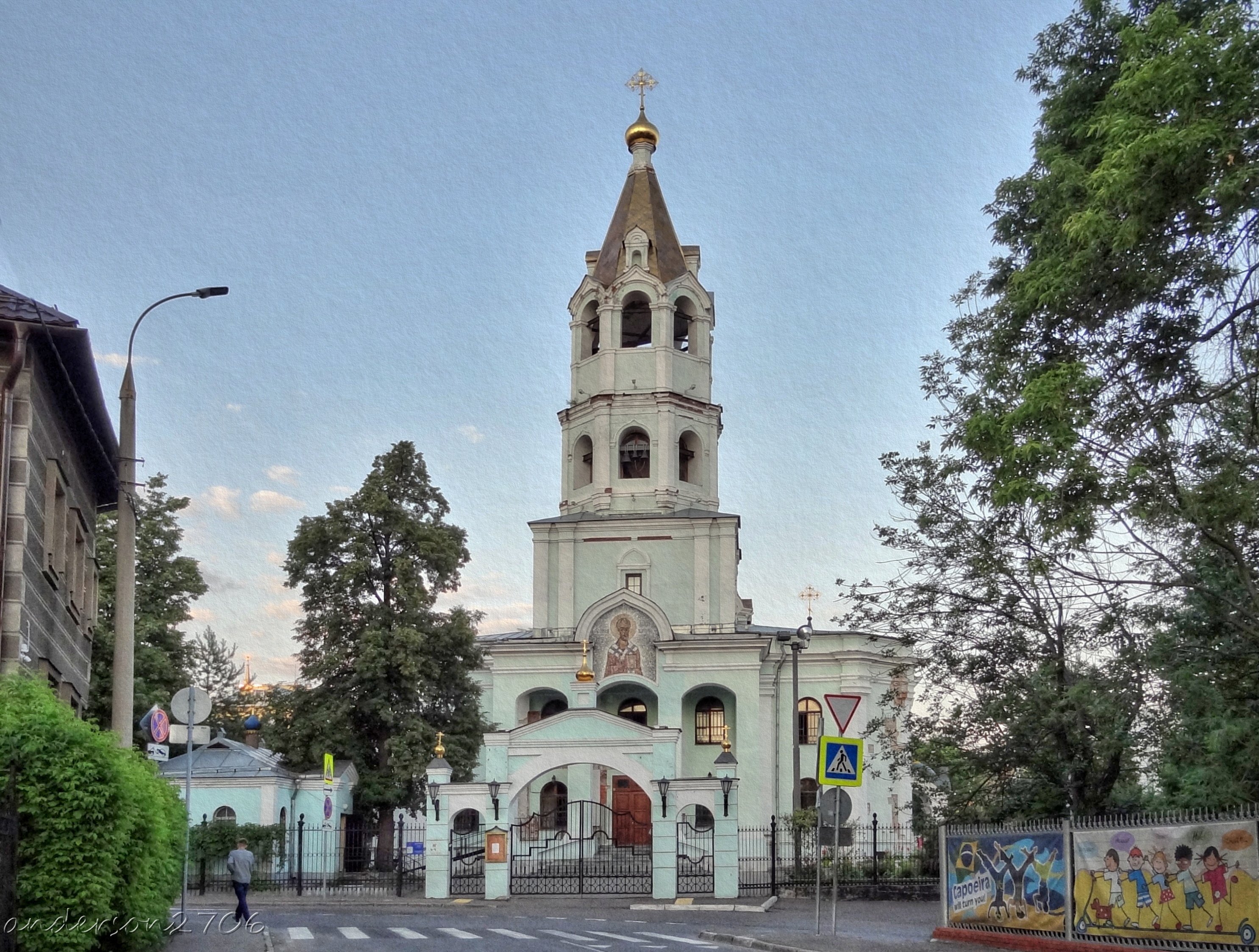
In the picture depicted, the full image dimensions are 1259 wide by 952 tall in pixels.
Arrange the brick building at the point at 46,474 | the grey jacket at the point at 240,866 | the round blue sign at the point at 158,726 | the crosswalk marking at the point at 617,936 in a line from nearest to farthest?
the brick building at the point at 46,474, the round blue sign at the point at 158,726, the crosswalk marking at the point at 617,936, the grey jacket at the point at 240,866

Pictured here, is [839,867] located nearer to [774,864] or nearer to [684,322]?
[774,864]

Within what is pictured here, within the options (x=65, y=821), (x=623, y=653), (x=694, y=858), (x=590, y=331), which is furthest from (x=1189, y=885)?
(x=590, y=331)

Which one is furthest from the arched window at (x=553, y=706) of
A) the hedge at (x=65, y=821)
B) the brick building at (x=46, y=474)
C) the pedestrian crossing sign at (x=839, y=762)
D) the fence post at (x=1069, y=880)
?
the hedge at (x=65, y=821)

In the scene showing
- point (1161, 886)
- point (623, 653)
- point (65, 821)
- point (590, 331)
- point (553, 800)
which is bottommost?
point (553, 800)

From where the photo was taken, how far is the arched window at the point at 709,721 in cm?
4650

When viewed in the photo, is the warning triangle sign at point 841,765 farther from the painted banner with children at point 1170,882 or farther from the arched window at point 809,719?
the arched window at point 809,719

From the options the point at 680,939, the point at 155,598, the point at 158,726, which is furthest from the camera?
the point at 155,598

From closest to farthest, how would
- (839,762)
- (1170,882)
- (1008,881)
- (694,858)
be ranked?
(1170,882) → (1008,881) → (839,762) → (694,858)

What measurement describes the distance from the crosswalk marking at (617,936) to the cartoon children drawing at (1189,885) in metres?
6.85

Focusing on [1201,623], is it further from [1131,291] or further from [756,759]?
[756,759]

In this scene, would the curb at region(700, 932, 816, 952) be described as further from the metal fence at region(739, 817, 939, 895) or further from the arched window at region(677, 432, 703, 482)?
the arched window at region(677, 432, 703, 482)

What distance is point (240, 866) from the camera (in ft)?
66.8

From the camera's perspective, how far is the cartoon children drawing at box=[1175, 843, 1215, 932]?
46.8 ft

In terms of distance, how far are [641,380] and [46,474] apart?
1252 inches
